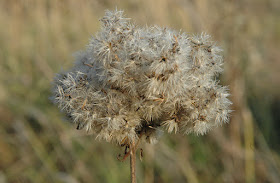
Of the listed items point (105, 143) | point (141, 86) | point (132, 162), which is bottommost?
point (132, 162)

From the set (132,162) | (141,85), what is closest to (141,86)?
(141,85)

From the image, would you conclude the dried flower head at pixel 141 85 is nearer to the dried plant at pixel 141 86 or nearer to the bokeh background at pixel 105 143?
the dried plant at pixel 141 86

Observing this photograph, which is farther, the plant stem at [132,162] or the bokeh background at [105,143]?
the bokeh background at [105,143]

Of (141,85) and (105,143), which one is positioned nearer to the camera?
(141,85)

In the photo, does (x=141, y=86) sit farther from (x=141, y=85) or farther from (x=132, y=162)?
(x=132, y=162)

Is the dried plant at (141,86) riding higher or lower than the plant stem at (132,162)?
higher

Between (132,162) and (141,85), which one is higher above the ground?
(141,85)

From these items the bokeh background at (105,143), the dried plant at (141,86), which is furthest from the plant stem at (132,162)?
the bokeh background at (105,143)
